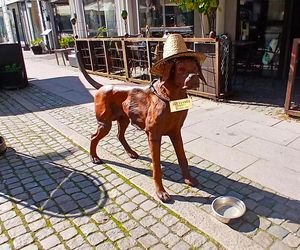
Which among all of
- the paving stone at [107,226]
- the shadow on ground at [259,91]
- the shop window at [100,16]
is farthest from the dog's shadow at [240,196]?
the shop window at [100,16]

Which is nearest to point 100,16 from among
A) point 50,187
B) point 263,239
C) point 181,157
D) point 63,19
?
point 63,19

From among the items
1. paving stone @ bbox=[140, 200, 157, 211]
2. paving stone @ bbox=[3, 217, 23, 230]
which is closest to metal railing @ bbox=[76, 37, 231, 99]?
paving stone @ bbox=[140, 200, 157, 211]

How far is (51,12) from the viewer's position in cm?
1808

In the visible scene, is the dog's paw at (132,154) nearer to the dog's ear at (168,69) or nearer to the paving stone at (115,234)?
the paving stone at (115,234)

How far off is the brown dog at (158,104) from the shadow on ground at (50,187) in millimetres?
600

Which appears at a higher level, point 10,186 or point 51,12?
point 51,12

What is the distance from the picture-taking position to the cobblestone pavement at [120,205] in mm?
2635

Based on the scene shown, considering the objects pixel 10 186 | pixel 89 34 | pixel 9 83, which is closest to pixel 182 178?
pixel 10 186

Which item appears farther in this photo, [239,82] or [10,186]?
[239,82]

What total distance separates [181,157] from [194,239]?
983 mm

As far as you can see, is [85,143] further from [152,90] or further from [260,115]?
[260,115]

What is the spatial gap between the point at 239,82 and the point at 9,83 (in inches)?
259

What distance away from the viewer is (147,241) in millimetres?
2605

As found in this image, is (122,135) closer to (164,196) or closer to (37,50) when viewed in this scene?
(164,196)
